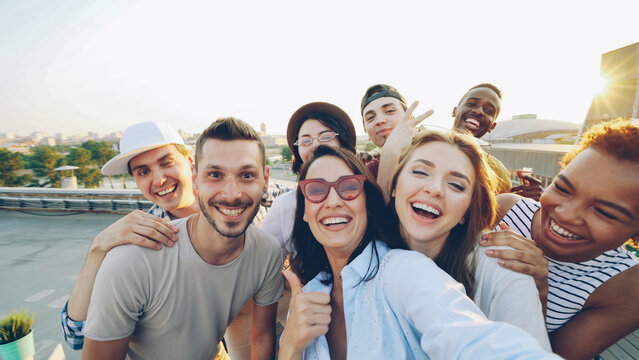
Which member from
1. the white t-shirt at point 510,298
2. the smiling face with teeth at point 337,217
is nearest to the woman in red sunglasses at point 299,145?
the smiling face with teeth at point 337,217

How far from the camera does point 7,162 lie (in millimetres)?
46031

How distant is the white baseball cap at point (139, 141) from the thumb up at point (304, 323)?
2133 mm

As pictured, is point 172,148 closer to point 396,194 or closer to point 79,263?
point 396,194

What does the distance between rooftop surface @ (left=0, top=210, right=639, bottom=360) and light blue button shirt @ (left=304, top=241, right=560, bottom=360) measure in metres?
3.96

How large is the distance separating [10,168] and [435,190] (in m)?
72.7

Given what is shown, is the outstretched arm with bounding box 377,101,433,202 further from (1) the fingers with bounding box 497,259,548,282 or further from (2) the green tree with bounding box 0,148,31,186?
(2) the green tree with bounding box 0,148,31,186

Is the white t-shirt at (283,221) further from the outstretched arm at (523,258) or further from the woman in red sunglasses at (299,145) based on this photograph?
the outstretched arm at (523,258)

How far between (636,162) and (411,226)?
47.5 inches

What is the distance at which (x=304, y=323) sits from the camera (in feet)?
5.34

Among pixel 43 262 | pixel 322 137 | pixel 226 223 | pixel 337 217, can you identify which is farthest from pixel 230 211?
pixel 43 262

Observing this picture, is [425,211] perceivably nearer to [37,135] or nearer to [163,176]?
[163,176]

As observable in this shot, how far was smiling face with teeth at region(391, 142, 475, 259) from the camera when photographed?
5.44 ft

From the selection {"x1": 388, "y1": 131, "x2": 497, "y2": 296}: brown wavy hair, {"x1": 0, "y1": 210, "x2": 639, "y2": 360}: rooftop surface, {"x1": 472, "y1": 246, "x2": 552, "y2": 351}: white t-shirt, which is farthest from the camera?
{"x1": 0, "y1": 210, "x2": 639, "y2": 360}: rooftop surface

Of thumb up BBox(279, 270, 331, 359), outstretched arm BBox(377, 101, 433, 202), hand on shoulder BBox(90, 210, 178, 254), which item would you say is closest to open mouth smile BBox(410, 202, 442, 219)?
outstretched arm BBox(377, 101, 433, 202)
